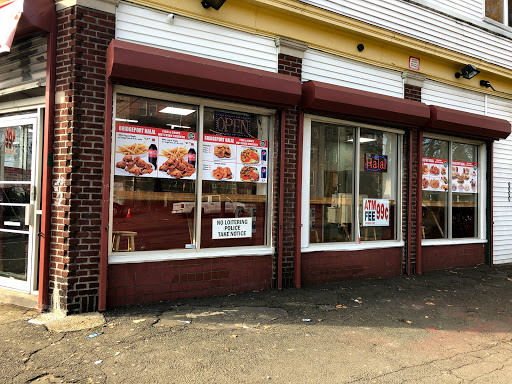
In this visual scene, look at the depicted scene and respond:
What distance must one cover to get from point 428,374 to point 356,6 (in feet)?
20.3

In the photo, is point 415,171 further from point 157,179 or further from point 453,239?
point 157,179

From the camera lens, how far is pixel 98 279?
4.99 metres

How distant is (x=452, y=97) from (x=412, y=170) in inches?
81.4

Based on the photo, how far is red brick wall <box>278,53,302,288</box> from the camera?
21.2 ft

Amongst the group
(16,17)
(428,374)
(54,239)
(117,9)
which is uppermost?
(117,9)

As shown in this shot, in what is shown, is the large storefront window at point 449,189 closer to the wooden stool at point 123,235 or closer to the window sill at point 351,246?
the window sill at point 351,246

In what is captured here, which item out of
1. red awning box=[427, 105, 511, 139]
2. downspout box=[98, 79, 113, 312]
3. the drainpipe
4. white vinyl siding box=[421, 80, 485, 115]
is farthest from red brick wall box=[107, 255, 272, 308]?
white vinyl siding box=[421, 80, 485, 115]

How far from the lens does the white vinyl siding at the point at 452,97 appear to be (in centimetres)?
830

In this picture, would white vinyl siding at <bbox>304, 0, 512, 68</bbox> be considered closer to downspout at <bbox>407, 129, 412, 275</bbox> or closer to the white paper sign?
downspout at <bbox>407, 129, 412, 275</bbox>

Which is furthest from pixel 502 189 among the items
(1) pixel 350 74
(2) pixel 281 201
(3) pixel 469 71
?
(2) pixel 281 201

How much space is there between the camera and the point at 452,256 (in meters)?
8.72

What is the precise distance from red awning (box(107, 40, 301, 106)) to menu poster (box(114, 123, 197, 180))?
67 cm

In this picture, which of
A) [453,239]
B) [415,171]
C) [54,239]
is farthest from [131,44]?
[453,239]

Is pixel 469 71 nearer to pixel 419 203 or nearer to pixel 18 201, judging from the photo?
pixel 419 203
